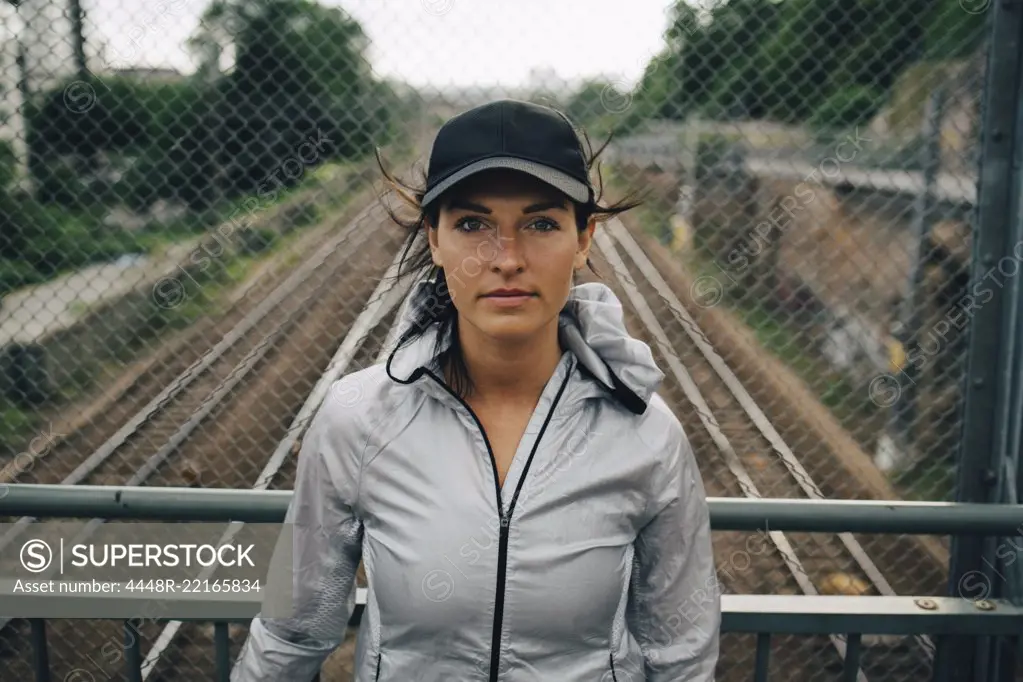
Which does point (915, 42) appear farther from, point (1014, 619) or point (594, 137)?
point (1014, 619)

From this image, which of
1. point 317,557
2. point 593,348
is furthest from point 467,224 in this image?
point 317,557

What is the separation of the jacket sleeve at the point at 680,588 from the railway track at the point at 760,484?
0.92m

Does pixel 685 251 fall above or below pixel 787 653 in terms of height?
above

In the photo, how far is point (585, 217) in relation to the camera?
1753 millimetres

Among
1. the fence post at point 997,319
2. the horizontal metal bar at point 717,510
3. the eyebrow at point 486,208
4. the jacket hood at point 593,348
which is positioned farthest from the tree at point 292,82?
the fence post at point 997,319

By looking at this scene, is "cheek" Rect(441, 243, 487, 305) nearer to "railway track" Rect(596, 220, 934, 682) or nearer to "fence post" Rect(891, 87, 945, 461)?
"railway track" Rect(596, 220, 934, 682)

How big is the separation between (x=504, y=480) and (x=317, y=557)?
1.42 ft

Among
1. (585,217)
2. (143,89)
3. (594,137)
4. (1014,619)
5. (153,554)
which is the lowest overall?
(153,554)

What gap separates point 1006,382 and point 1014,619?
77 cm

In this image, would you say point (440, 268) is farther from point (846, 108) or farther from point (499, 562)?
point (846, 108)

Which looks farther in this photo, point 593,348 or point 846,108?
point 846,108

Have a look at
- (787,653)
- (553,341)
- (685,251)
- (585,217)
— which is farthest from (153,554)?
(685,251)

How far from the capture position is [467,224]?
1.66 m

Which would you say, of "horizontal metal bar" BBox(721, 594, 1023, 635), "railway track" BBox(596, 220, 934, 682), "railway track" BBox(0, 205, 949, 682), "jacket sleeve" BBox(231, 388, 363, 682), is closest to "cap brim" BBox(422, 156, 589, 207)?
"jacket sleeve" BBox(231, 388, 363, 682)
